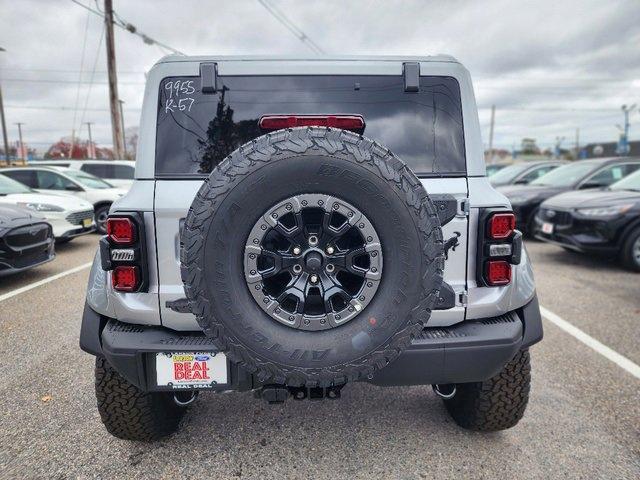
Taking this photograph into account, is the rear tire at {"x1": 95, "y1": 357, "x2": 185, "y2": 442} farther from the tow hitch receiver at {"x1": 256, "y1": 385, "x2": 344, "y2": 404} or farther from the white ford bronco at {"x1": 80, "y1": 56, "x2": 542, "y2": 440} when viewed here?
the tow hitch receiver at {"x1": 256, "y1": 385, "x2": 344, "y2": 404}

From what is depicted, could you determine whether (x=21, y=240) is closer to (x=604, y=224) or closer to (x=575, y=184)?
(x=604, y=224)

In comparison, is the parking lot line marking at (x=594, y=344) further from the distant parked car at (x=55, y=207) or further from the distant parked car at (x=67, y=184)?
the distant parked car at (x=67, y=184)

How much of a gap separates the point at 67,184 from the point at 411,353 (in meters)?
10.0

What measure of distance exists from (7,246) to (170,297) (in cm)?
436

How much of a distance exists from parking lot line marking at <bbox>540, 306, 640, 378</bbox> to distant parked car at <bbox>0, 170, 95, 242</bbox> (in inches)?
303

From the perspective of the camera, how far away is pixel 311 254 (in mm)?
1606

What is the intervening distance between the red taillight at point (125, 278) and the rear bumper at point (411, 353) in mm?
196

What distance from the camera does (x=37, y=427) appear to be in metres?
2.41

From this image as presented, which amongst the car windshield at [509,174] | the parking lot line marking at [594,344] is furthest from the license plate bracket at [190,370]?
the car windshield at [509,174]

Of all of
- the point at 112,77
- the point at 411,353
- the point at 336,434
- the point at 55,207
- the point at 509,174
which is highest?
the point at 112,77

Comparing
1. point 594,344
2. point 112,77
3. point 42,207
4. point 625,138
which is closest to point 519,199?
point 594,344

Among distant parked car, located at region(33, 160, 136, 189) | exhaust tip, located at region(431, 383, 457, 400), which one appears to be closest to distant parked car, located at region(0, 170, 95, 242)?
distant parked car, located at region(33, 160, 136, 189)

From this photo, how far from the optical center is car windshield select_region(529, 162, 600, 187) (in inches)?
327

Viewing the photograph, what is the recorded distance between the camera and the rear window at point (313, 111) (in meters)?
1.98
